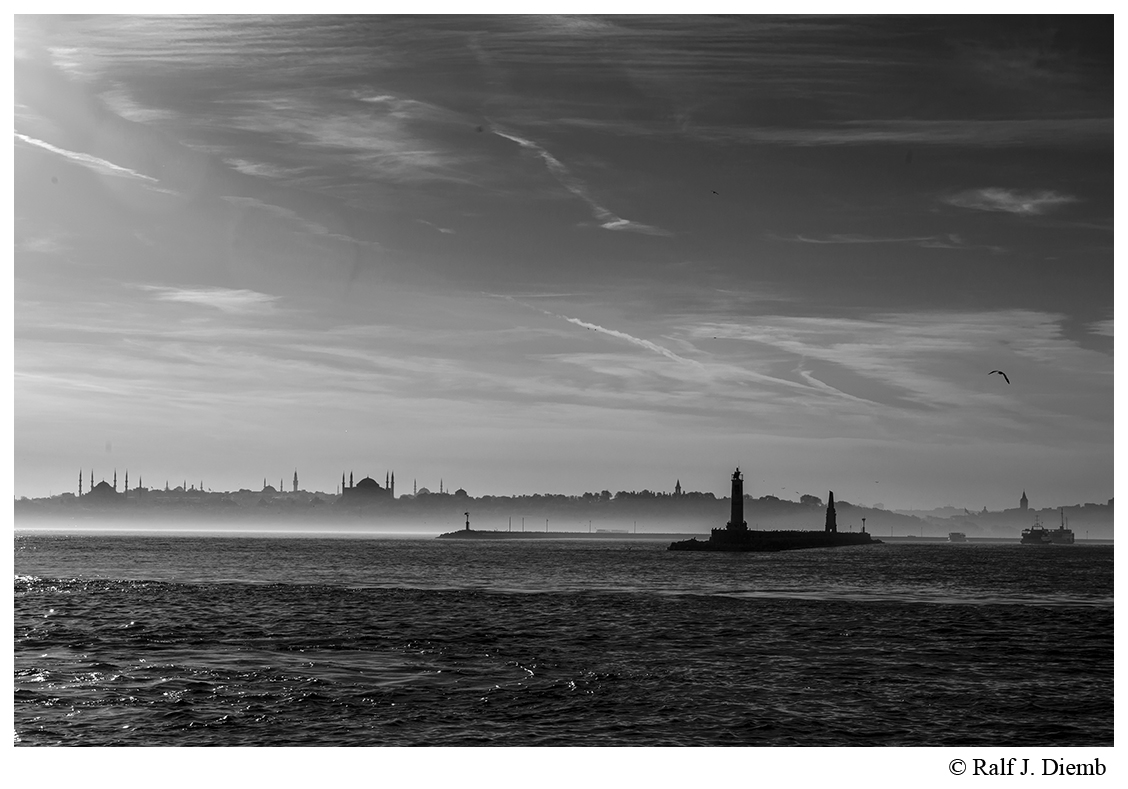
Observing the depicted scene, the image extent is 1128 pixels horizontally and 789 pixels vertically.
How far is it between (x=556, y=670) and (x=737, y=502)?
360ft

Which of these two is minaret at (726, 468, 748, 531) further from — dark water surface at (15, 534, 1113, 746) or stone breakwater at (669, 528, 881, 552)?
dark water surface at (15, 534, 1113, 746)

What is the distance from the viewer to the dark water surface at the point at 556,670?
19.8m

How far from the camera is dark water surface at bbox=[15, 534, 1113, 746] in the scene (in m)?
19.8

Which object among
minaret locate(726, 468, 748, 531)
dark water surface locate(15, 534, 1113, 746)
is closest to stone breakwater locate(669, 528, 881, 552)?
minaret locate(726, 468, 748, 531)

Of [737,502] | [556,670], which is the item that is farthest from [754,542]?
[556,670]

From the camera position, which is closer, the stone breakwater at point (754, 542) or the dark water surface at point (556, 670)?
the dark water surface at point (556, 670)

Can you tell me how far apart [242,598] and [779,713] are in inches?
1388

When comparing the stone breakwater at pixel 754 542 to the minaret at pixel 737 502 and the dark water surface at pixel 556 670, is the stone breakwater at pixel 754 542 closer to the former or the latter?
the minaret at pixel 737 502

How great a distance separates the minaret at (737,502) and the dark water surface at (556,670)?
256ft

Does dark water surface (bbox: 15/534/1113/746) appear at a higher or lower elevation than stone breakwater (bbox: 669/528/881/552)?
higher

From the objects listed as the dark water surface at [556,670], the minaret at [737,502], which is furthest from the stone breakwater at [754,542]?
the dark water surface at [556,670]

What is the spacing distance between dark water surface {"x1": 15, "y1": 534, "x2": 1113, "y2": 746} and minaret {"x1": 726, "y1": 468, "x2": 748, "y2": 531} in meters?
78.1

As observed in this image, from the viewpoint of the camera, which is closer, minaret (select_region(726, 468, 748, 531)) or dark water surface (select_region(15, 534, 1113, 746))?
dark water surface (select_region(15, 534, 1113, 746))
